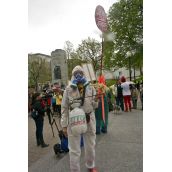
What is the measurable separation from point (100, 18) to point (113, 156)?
171 centimetres

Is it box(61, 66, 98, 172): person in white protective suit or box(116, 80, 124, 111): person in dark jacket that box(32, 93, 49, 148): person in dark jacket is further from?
box(116, 80, 124, 111): person in dark jacket

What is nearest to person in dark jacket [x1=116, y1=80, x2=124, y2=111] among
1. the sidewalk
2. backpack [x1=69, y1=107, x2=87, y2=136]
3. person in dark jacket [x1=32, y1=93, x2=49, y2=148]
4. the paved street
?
the paved street

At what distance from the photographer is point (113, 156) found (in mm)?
3385

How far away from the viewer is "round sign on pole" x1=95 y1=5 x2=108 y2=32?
9.88 feet

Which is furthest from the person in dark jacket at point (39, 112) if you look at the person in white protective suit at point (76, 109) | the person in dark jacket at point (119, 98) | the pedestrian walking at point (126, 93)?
the person in dark jacket at point (119, 98)

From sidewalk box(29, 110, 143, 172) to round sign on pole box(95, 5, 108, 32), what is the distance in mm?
1572

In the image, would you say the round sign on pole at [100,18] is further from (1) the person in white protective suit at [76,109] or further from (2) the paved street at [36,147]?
(2) the paved street at [36,147]

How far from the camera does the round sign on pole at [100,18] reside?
3012 millimetres

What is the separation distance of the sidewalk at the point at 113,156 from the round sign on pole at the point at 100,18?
1572mm

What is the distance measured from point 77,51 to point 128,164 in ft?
57.7

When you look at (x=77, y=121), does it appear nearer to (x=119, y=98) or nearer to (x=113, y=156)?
(x=113, y=156)

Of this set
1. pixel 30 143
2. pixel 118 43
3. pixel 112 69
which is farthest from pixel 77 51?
pixel 30 143
